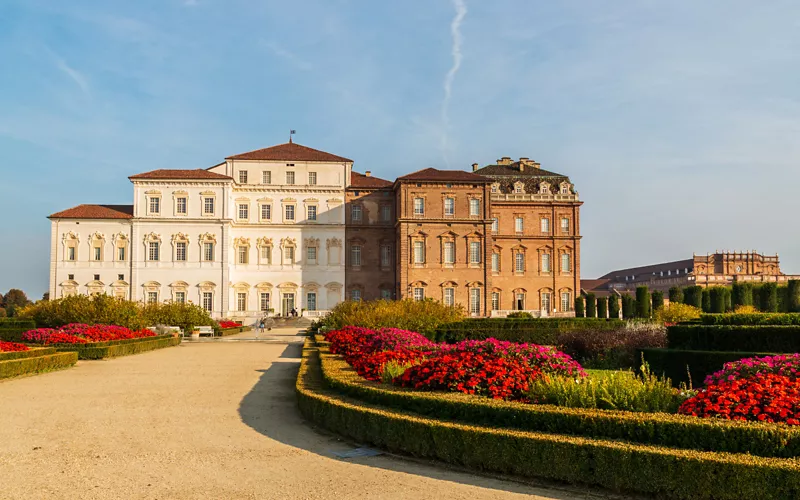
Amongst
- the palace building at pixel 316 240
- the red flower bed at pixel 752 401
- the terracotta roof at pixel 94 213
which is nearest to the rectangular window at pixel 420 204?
the palace building at pixel 316 240

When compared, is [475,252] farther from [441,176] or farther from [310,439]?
[310,439]

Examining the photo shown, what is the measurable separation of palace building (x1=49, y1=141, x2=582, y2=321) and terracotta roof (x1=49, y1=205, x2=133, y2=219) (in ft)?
0.30

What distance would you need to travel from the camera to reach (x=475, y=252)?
4644cm

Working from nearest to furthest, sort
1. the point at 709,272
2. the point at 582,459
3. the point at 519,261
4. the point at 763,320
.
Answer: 1. the point at 582,459
2. the point at 763,320
3. the point at 519,261
4. the point at 709,272

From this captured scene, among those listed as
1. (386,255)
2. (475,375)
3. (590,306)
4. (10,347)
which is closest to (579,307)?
(590,306)

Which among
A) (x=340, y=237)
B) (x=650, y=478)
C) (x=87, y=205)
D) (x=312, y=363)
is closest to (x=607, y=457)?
(x=650, y=478)

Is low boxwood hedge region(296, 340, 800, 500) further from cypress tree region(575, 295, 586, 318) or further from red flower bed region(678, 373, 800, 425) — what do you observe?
cypress tree region(575, 295, 586, 318)

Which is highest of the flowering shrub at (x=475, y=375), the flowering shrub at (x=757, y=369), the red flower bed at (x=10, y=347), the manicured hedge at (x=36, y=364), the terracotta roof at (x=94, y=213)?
the terracotta roof at (x=94, y=213)

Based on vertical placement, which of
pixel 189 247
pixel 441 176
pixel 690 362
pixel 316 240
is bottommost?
pixel 690 362

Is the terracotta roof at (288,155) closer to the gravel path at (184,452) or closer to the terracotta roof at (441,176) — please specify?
the terracotta roof at (441,176)

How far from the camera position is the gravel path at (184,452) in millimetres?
5359

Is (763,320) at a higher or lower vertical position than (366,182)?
lower

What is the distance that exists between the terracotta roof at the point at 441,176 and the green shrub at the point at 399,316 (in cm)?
2294

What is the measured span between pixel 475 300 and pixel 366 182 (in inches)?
460
